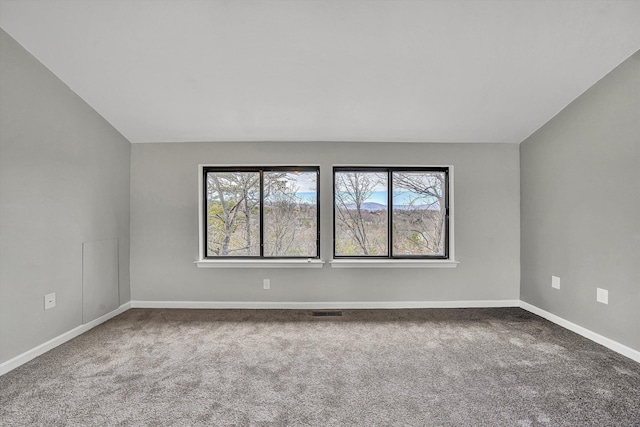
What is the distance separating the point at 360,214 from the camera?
3.78 meters

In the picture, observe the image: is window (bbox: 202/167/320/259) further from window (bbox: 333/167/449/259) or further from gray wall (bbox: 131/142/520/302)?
window (bbox: 333/167/449/259)

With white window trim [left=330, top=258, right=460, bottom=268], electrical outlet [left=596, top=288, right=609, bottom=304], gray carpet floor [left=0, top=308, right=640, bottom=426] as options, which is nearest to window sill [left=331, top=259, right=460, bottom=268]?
white window trim [left=330, top=258, right=460, bottom=268]

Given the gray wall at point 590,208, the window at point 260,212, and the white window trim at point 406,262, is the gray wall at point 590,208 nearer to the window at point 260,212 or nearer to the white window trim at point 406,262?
the white window trim at point 406,262

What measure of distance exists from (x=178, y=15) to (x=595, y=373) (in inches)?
154

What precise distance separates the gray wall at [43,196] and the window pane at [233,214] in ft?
3.58

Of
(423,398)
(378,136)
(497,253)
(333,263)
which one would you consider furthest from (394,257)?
(423,398)

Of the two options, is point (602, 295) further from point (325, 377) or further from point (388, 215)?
point (325, 377)

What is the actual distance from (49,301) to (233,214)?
1881 mm

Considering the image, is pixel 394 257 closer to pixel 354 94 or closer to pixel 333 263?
pixel 333 263

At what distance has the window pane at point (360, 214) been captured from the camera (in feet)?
12.4

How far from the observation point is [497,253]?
371 centimetres

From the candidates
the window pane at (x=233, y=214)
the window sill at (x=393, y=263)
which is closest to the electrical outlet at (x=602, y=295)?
the window sill at (x=393, y=263)

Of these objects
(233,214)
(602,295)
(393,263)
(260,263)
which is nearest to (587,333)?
(602,295)

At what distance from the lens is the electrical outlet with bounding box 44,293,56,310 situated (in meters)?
2.58
